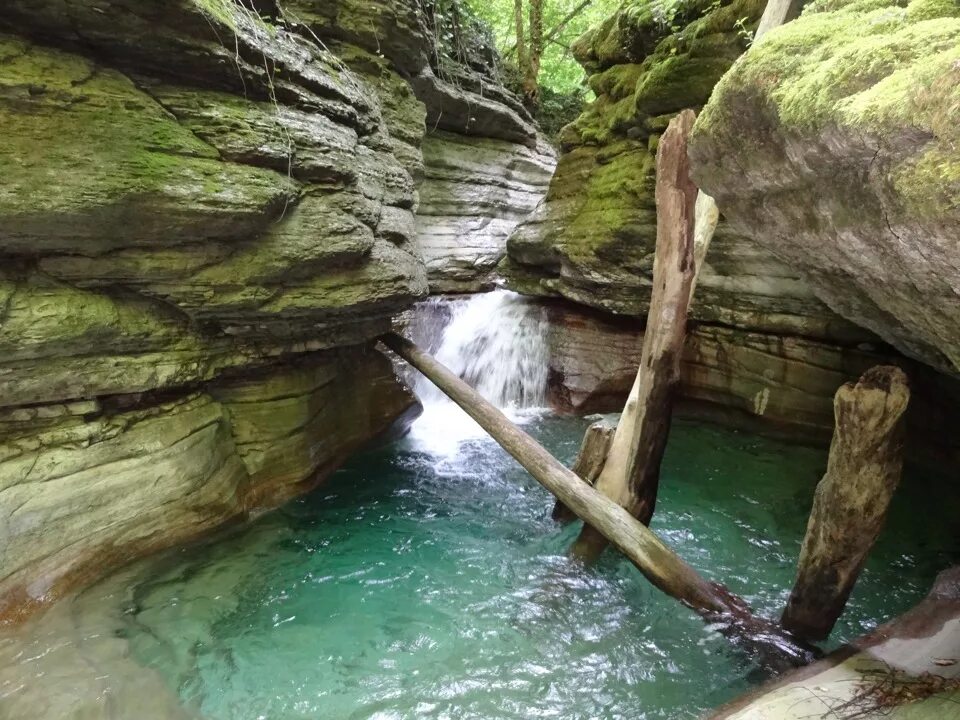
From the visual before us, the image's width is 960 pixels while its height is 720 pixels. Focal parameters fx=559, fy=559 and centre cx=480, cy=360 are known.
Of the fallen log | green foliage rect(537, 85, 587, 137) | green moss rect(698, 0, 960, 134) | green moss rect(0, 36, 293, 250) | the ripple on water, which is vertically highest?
green foliage rect(537, 85, 587, 137)

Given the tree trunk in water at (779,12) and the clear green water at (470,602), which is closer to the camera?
the clear green water at (470,602)

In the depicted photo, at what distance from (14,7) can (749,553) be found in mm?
7208

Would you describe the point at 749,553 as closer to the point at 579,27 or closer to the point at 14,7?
the point at 14,7

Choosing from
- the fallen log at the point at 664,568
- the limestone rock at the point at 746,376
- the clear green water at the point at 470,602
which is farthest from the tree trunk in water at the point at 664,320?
the limestone rock at the point at 746,376

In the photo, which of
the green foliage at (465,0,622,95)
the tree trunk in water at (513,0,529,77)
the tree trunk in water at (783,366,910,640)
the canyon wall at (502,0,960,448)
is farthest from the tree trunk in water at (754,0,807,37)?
the tree trunk in water at (513,0,529,77)

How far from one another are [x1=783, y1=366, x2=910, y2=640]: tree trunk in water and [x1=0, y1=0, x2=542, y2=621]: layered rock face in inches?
171

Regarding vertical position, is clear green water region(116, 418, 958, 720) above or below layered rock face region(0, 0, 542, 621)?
below

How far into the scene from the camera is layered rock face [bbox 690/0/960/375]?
1997 mm

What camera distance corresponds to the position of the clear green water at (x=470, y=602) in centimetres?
367

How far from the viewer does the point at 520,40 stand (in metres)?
13.8

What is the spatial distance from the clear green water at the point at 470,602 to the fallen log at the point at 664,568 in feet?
0.60

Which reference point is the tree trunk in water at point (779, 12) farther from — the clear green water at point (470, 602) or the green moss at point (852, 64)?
the clear green water at point (470, 602)

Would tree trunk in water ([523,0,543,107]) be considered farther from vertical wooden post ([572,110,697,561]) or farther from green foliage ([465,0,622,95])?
vertical wooden post ([572,110,697,561])

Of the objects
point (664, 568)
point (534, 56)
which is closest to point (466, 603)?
point (664, 568)
